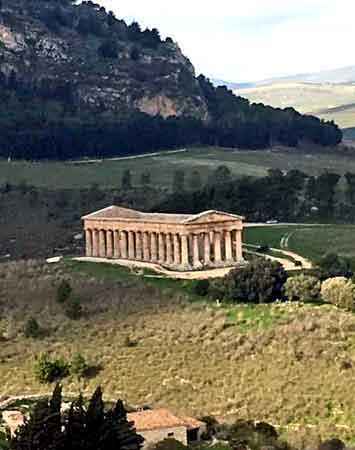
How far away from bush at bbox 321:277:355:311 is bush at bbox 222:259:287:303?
125 inches

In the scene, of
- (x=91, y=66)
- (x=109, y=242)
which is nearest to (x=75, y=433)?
(x=109, y=242)

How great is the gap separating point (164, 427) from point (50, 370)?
11245 mm

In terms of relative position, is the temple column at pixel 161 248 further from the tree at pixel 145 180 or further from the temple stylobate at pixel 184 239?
the tree at pixel 145 180

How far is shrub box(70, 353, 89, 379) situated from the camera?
53.6 meters

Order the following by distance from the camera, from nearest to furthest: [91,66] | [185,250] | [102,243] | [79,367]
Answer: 1. [79,367]
2. [185,250]
3. [102,243]
4. [91,66]

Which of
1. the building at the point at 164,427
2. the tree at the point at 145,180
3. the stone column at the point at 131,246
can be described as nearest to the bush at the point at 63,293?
the stone column at the point at 131,246

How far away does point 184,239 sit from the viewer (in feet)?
247

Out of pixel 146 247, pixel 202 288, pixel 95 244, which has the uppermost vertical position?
pixel 146 247

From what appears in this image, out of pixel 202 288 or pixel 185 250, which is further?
pixel 185 250

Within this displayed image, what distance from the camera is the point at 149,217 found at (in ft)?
263

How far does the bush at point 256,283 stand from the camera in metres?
62.1

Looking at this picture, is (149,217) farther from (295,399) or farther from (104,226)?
(295,399)

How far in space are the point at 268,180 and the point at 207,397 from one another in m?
55.6

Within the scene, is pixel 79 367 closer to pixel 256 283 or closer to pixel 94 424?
pixel 256 283
